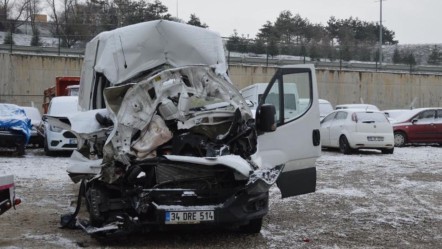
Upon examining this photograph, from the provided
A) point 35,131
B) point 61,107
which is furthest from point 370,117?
point 35,131

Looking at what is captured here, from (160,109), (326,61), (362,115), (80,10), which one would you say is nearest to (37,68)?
(362,115)

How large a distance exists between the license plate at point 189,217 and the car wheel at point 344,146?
41.2ft

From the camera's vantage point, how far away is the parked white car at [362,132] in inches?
707

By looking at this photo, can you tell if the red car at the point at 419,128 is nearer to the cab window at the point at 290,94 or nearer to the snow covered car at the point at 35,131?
the snow covered car at the point at 35,131

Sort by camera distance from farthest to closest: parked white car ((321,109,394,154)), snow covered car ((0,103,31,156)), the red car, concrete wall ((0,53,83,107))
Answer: concrete wall ((0,53,83,107)) → the red car → parked white car ((321,109,394,154)) → snow covered car ((0,103,31,156))

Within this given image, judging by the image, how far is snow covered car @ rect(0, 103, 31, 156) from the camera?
15.8 metres

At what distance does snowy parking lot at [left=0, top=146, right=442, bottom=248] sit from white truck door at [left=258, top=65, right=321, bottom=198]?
0.65 metres

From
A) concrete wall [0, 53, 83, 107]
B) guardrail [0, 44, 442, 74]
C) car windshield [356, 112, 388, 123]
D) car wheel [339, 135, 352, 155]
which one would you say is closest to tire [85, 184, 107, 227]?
car wheel [339, 135, 352, 155]

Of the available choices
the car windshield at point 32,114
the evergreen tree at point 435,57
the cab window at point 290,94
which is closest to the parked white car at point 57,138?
the car windshield at point 32,114

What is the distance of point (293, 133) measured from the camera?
7676 millimetres

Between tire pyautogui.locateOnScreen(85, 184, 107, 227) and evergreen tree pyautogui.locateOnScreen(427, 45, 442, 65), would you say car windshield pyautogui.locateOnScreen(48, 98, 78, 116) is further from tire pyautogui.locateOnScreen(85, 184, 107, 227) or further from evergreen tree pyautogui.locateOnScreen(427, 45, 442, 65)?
evergreen tree pyautogui.locateOnScreen(427, 45, 442, 65)

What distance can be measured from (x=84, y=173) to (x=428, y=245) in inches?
163

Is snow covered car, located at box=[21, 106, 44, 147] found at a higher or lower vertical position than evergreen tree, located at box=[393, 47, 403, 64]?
lower

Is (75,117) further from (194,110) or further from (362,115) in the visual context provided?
Answer: (362,115)
